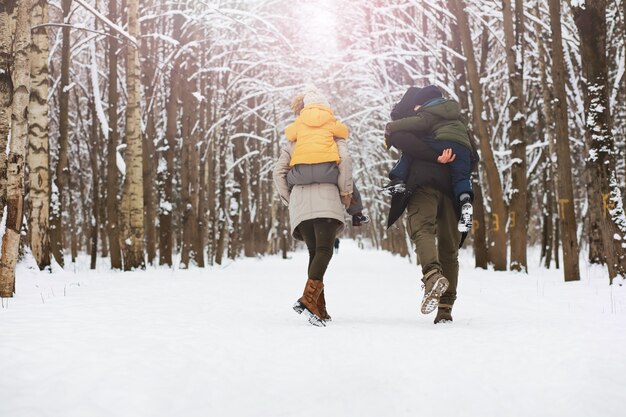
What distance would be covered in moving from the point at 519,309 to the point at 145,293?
13.1ft

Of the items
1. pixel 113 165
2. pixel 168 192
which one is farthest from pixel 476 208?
pixel 113 165

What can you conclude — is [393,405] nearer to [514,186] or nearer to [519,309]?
[519,309]

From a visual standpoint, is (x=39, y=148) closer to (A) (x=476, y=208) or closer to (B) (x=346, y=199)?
(B) (x=346, y=199)

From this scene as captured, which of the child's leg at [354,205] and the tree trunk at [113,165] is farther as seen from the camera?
the tree trunk at [113,165]

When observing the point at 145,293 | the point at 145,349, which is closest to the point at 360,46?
the point at 145,293

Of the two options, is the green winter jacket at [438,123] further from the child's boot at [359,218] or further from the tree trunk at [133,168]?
the tree trunk at [133,168]

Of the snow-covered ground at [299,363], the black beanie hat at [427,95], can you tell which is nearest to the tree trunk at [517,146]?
the snow-covered ground at [299,363]

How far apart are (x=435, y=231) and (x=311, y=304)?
120 cm

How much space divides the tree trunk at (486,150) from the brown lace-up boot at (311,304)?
812 cm

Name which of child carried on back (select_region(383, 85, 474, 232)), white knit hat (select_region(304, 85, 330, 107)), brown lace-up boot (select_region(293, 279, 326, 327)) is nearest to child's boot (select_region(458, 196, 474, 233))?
child carried on back (select_region(383, 85, 474, 232))

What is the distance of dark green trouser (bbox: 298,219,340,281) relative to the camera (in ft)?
14.9

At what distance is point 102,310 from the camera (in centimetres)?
442

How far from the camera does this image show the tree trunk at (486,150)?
37.5 feet

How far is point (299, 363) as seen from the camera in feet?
9.95
